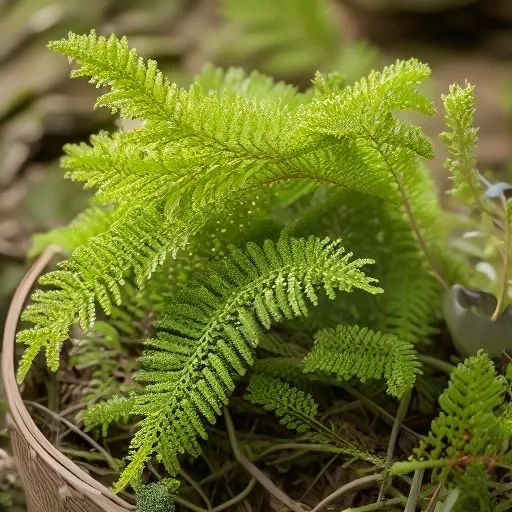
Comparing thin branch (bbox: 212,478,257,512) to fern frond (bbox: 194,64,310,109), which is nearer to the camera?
thin branch (bbox: 212,478,257,512)

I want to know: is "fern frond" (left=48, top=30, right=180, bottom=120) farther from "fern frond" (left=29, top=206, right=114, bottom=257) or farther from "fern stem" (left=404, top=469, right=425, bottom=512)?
"fern stem" (left=404, top=469, right=425, bottom=512)

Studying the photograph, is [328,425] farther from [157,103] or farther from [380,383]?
[157,103]

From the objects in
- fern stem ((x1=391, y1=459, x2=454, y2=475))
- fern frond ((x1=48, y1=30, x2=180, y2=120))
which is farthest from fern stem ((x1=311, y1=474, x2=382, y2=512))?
fern frond ((x1=48, y1=30, x2=180, y2=120))

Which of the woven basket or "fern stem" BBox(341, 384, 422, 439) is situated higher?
the woven basket

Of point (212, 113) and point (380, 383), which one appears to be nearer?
point (212, 113)

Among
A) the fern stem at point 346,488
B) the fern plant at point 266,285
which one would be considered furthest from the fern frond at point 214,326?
the fern stem at point 346,488

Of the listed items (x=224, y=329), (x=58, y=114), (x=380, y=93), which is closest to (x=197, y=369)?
(x=224, y=329)

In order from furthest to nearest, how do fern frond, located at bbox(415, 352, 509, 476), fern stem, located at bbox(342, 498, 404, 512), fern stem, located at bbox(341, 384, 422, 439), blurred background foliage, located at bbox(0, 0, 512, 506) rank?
blurred background foliage, located at bbox(0, 0, 512, 506), fern stem, located at bbox(341, 384, 422, 439), fern stem, located at bbox(342, 498, 404, 512), fern frond, located at bbox(415, 352, 509, 476)

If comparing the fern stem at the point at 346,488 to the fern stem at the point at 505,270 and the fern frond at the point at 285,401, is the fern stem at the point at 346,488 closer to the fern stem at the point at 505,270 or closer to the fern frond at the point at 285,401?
the fern frond at the point at 285,401
